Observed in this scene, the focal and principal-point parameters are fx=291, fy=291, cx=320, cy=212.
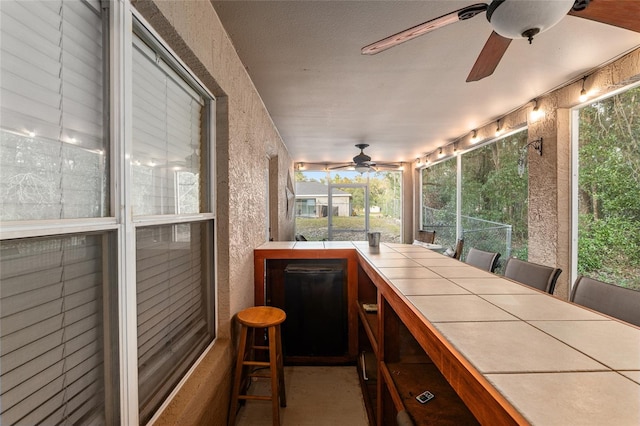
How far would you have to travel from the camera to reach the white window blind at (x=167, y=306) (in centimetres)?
113

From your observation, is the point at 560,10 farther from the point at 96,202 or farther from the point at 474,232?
the point at 474,232

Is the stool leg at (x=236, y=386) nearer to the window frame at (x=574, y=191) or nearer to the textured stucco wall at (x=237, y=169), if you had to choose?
the textured stucco wall at (x=237, y=169)

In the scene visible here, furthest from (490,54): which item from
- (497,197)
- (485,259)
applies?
(497,197)

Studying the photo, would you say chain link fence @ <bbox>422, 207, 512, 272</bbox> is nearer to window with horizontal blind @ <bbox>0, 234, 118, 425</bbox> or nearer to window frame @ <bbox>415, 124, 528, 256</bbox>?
window frame @ <bbox>415, 124, 528, 256</bbox>

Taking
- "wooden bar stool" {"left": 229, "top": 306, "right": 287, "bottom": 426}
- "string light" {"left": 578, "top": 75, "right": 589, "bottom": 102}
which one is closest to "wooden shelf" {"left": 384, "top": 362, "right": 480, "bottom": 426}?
"wooden bar stool" {"left": 229, "top": 306, "right": 287, "bottom": 426}

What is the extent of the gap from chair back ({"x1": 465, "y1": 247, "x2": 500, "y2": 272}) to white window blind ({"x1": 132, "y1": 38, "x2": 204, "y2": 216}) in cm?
215

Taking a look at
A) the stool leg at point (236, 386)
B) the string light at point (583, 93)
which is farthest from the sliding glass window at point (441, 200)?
the stool leg at point (236, 386)

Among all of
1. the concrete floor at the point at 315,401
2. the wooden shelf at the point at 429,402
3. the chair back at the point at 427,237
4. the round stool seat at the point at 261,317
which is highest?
the chair back at the point at 427,237

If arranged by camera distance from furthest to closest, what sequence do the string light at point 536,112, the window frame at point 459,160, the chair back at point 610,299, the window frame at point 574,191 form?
the window frame at point 459,160
the string light at point 536,112
the window frame at point 574,191
the chair back at point 610,299

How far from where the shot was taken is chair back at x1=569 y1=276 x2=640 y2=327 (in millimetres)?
1226

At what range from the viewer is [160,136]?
1.27 metres

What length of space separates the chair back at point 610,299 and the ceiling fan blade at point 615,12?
124cm

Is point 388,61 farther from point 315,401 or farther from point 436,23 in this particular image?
point 315,401

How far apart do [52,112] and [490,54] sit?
2040mm
